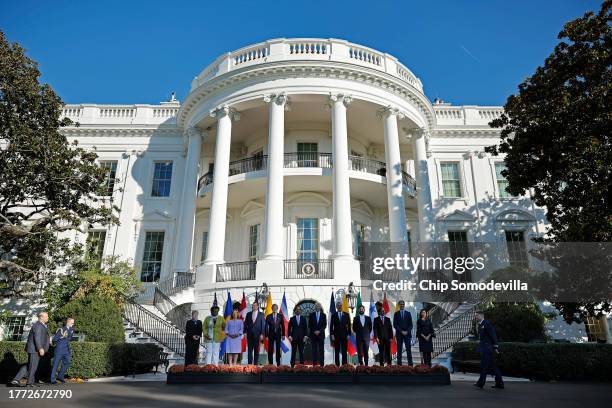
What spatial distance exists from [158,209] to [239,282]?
29.3ft

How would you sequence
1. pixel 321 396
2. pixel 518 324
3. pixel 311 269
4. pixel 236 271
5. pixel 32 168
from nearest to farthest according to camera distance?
pixel 321 396
pixel 518 324
pixel 32 168
pixel 311 269
pixel 236 271

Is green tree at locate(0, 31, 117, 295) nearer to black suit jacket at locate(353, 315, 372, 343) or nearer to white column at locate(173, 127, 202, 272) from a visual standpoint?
white column at locate(173, 127, 202, 272)

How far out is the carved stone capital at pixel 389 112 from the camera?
1969 centimetres

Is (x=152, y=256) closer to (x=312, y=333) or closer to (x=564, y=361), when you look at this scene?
(x=312, y=333)

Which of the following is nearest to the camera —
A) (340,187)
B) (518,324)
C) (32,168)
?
(518,324)

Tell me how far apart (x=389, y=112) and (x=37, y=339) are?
16064 mm

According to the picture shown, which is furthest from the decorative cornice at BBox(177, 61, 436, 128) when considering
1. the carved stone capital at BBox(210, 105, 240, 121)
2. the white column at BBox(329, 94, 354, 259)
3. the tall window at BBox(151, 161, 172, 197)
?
the tall window at BBox(151, 161, 172, 197)

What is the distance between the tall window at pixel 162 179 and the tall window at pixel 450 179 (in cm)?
1546

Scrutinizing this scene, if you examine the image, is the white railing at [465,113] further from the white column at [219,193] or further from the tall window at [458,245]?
the white column at [219,193]

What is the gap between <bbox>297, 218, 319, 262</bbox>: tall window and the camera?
19.5 meters

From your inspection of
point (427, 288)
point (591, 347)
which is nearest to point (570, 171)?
point (591, 347)

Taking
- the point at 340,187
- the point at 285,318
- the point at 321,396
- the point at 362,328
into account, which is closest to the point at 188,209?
the point at 340,187

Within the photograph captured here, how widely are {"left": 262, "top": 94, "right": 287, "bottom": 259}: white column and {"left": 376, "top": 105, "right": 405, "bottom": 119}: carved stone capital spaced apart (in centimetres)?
461

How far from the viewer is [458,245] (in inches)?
893
